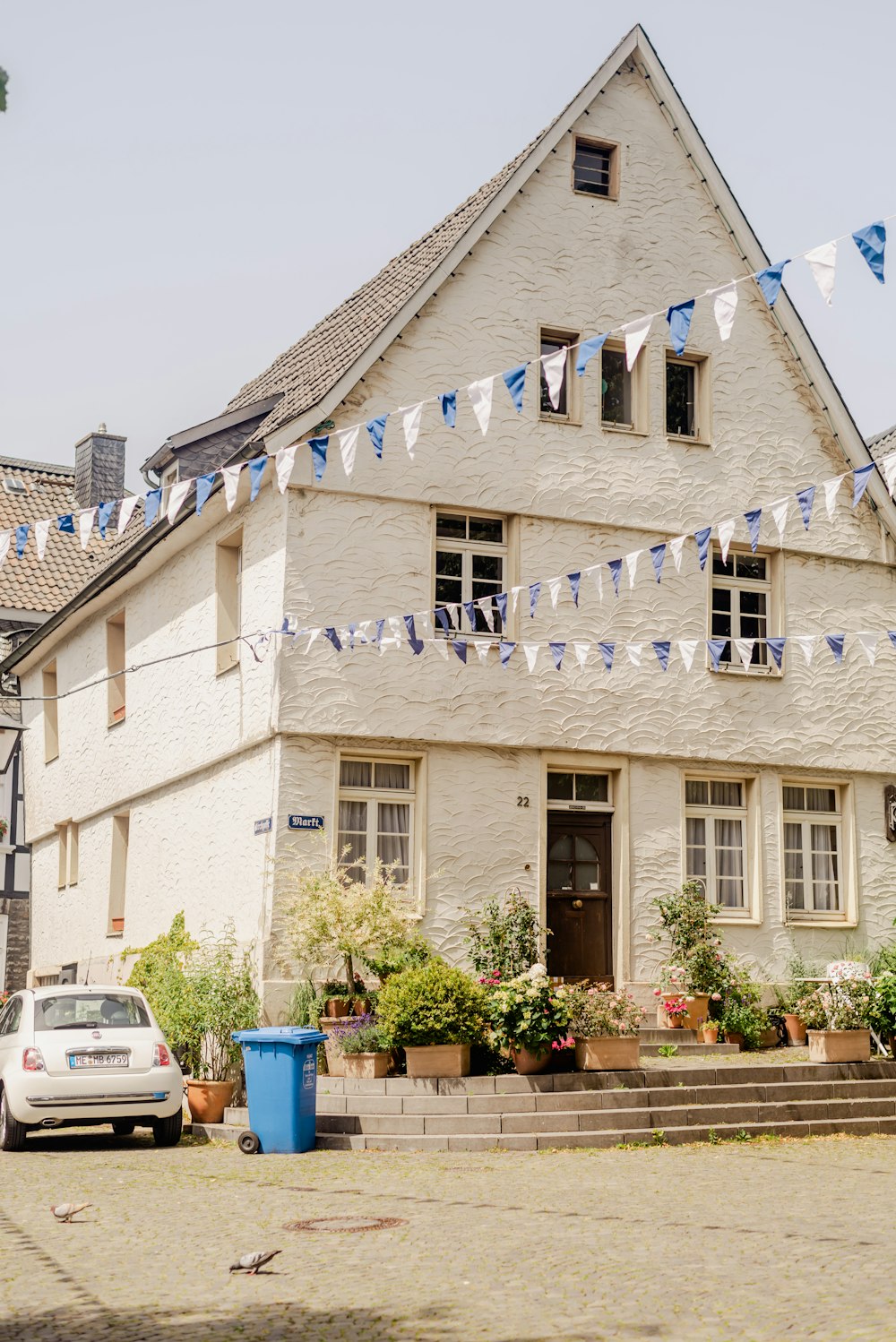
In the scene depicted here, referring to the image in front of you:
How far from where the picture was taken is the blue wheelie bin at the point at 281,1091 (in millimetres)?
13891

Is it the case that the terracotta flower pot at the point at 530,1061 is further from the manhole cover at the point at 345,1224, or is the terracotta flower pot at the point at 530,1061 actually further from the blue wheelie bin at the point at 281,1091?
the manhole cover at the point at 345,1224

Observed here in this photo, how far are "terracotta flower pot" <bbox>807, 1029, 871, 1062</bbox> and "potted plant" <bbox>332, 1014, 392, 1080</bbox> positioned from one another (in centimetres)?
436

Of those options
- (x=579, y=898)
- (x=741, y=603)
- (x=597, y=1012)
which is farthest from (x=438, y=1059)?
(x=741, y=603)

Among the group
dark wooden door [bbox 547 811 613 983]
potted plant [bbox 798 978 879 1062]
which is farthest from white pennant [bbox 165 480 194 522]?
potted plant [bbox 798 978 879 1062]

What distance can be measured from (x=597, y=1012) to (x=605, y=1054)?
383mm

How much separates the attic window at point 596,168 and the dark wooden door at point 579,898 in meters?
7.80

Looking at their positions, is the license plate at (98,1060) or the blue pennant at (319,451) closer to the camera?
the blue pennant at (319,451)

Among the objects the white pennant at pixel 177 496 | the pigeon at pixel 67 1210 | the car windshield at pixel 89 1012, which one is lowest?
the pigeon at pixel 67 1210

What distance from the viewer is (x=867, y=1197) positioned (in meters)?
10.6

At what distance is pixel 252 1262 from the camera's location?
25.9 ft

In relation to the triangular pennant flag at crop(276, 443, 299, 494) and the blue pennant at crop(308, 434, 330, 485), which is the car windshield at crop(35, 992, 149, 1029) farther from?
the blue pennant at crop(308, 434, 330, 485)

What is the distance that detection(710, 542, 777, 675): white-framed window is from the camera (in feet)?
67.5

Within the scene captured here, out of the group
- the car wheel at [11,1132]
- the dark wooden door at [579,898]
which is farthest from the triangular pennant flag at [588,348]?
the car wheel at [11,1132]

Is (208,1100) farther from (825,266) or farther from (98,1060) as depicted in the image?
(825,266)
